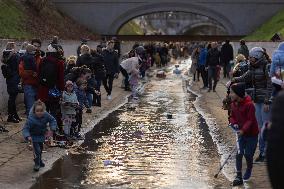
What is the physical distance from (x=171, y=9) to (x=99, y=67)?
34678 millimetres

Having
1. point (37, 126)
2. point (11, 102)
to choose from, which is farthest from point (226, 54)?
point (37, 126)

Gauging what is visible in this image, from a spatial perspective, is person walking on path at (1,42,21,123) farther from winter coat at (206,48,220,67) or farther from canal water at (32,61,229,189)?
winter coat at (206,48,220,67)

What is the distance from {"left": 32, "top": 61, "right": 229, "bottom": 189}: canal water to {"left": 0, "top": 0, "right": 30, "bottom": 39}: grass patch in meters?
18.8

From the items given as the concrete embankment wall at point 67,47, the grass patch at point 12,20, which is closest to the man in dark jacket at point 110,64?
the concrete embankment wall at point 67,47

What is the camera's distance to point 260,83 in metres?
10.9

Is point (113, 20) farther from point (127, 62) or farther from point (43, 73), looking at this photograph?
point (43, 73)

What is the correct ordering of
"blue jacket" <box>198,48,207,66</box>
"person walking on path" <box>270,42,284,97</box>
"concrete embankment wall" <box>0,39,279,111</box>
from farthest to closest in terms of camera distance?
"blue jacket" <box>198,48,207,66</box>, "concrete embankment wall" <box>0,39,279,111</box>, "person walking on path" <box>270,42,284,97</box>

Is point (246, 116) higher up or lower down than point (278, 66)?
lower down

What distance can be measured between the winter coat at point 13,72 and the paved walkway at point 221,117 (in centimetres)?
458

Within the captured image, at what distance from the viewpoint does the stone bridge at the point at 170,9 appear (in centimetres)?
5172

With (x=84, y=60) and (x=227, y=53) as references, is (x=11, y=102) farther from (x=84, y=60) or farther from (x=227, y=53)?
(x=227, y=53)

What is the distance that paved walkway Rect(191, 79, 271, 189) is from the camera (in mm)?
9323

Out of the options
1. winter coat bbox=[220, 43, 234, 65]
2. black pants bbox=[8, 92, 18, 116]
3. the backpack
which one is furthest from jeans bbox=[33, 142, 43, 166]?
winter coat bbox=[220, 43, 234, 65]

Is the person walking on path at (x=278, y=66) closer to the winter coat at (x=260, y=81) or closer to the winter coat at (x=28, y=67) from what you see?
the winter coat at (x=260, y=81)
